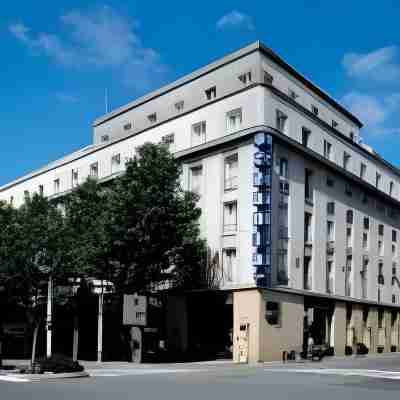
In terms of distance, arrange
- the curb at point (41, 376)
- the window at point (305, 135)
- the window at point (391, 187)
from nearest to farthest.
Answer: the curb at point (41, 376) → the window at point (305, 135) → the window at point (391, 187)

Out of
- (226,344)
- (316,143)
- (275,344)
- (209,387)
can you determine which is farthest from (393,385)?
(316,143)

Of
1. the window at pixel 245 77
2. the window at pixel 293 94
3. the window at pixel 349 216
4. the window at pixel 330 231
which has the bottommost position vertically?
the window at pixel 330 231

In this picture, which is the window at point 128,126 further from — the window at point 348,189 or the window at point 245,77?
the window at point 348,189

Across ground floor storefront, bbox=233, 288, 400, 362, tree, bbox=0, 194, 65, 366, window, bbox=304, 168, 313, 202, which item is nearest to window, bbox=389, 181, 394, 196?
ground floor storefront, bbox=233, 288, 400, 362

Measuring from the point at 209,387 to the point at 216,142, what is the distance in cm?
2405

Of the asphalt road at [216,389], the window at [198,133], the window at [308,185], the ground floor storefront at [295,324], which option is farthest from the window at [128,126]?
the asphalt road at [216,389]

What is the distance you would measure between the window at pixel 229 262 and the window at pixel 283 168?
219 inches

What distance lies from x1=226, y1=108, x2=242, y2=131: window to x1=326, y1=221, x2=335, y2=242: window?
10.3m

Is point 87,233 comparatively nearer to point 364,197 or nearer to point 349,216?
point 349,216

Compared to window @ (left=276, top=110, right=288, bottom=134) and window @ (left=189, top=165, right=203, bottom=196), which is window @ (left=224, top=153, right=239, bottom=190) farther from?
window @ (left=276, top=110, right=288, bottom=134)

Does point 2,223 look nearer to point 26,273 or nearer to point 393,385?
point 26,273

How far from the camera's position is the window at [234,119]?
1629 inches

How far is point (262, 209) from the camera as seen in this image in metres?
38.6

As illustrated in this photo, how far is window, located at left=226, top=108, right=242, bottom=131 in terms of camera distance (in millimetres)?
41375
